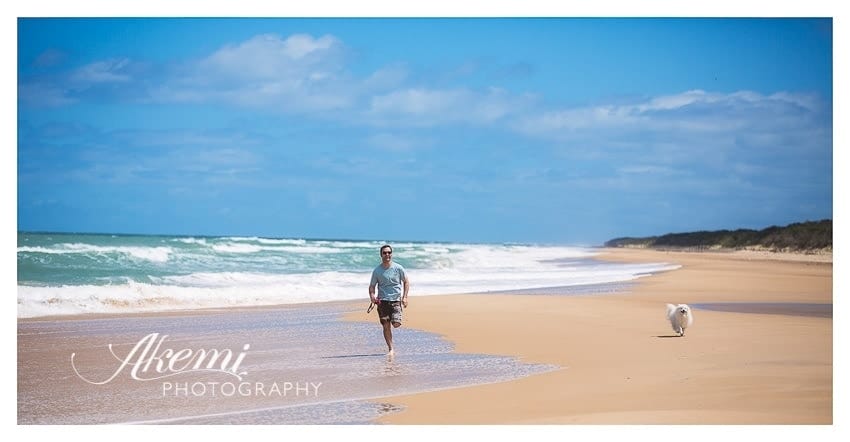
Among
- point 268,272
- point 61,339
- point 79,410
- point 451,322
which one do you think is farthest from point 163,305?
point 268,272

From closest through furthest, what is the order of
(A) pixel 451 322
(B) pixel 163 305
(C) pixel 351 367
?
(C) pixel 351 367, (A) pixel 451 322, (B) pixel 163 305

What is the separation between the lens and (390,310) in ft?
28.0

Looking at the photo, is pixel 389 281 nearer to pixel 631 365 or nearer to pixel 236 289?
pixel 631 365

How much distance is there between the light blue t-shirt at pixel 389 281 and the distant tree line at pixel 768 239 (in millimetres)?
18192

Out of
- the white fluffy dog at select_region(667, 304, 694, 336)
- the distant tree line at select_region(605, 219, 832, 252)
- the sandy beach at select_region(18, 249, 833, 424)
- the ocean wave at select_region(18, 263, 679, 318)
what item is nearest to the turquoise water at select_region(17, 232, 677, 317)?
the ocean wave at select_region(18, 263, 679, 318)

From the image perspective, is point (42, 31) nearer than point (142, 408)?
No

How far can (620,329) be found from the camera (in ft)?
34.6

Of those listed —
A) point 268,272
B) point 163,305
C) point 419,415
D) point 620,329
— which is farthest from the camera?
point 268,272

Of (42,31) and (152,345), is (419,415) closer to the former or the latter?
(152,345)

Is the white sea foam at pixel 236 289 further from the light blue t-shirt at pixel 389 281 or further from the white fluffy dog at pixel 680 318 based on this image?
the white fluffy dog at pixel 680 318

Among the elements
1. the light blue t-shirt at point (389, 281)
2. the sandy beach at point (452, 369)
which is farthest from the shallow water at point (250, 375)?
the light blue t-shirt at point (389, 281)

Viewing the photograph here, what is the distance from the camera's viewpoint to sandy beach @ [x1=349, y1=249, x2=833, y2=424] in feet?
21.4

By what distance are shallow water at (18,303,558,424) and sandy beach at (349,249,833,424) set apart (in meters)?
0.38
